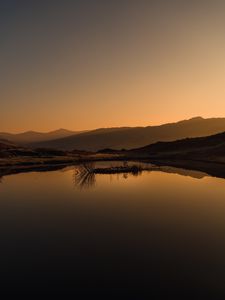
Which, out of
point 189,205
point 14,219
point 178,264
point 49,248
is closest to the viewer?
point 178,264

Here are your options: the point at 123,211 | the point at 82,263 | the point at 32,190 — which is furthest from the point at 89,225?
the point at 32,190

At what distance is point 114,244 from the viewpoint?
594 inches

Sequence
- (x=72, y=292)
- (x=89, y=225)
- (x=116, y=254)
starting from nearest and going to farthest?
(x=72, y=292) → (x=116, y=254) → (x=89, y=225)

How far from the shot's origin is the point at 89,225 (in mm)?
18531

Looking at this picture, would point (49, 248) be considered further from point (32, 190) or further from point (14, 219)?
point (32, 190)

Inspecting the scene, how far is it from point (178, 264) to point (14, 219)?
11.2 metres

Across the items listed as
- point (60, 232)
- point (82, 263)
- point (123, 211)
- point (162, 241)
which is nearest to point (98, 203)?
point (123, 211)

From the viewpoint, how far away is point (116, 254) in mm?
13773

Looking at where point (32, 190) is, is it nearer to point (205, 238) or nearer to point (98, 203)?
point (98, 203)

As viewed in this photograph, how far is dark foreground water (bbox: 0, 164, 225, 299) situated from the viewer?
1113 centimetres

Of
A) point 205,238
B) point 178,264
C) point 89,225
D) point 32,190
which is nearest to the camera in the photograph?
point 178,264

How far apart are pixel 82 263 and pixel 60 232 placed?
4.54 m

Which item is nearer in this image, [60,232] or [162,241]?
[162,241]

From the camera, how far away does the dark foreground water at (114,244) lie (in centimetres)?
1113
